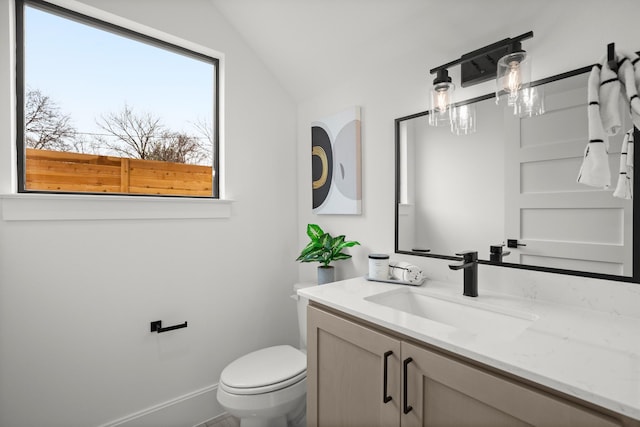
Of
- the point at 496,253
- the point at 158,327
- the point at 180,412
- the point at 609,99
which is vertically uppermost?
the point at 609,99

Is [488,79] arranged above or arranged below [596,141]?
above

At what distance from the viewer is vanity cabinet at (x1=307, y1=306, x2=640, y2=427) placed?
679 mm

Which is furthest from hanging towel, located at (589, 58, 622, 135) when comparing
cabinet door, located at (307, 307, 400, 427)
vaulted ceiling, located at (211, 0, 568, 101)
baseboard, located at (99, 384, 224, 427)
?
baseboard, located at (99, 384, 224, 427)

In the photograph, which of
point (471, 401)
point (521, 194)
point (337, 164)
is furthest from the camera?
point (337, 164)

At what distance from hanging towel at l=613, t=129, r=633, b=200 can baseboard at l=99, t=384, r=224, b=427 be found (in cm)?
212

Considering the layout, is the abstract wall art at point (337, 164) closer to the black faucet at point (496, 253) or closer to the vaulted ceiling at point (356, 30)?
the vaulted ceiling at point (356, 30)

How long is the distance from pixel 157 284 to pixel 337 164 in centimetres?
120

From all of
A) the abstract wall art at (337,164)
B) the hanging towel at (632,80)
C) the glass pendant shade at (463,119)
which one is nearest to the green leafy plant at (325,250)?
the abstract wall art at (337,164)

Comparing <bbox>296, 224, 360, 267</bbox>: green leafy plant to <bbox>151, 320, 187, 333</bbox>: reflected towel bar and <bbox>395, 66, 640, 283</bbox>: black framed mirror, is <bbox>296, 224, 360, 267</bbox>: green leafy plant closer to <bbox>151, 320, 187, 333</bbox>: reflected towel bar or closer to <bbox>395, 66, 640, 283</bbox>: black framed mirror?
<bbox>395, 66, 640, 283</bbox>: black framed mirror

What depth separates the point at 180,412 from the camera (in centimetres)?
178

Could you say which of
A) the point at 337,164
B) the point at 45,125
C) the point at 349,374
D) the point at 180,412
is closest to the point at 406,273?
the point at 349,374

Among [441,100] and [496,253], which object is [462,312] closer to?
[496,253]

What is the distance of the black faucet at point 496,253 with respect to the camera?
1.28 metres

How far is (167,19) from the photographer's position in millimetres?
1756
